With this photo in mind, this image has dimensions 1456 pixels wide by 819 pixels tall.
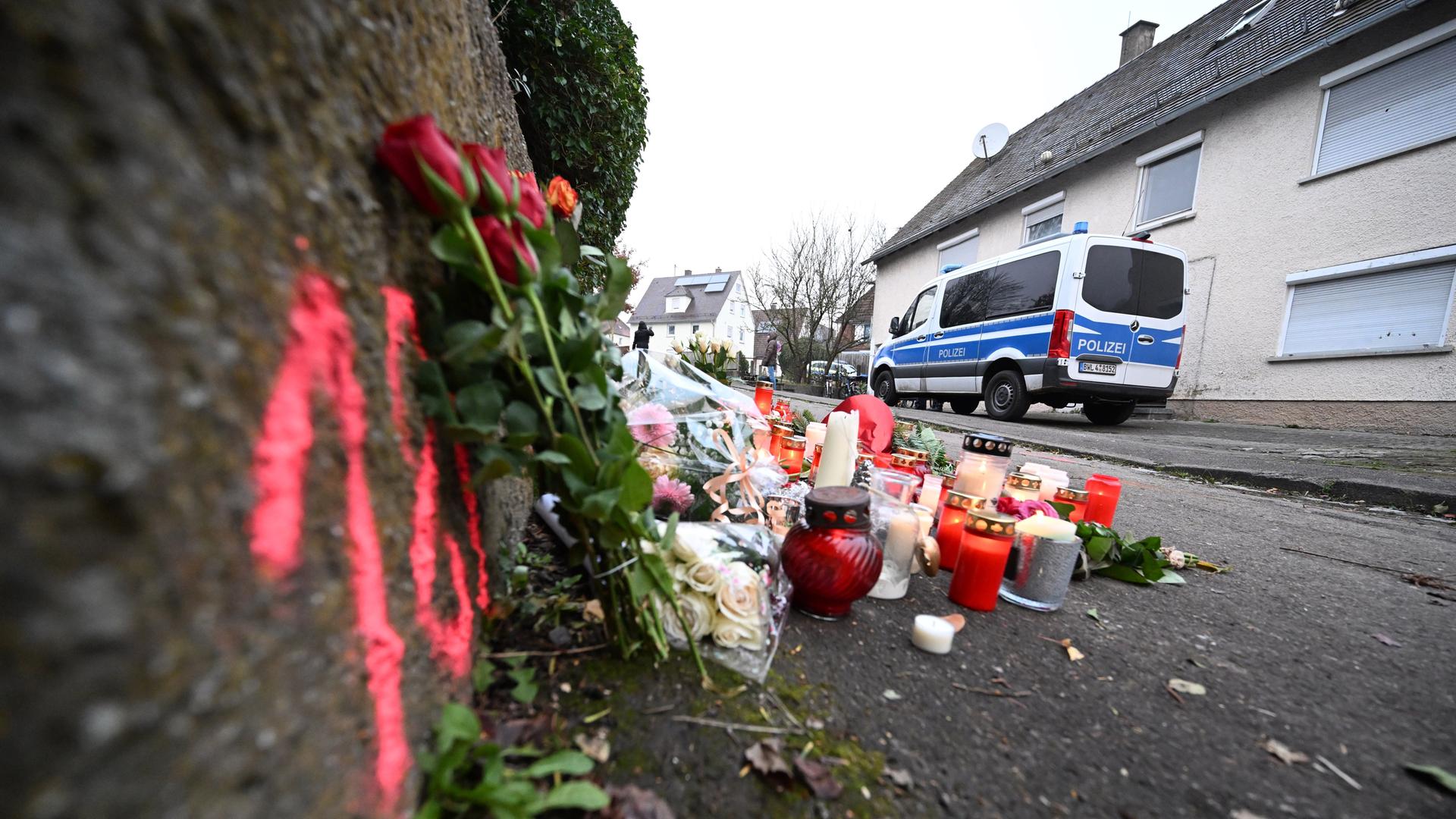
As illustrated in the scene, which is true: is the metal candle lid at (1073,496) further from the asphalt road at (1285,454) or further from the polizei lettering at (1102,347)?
the polizei lettering at (1102,347)

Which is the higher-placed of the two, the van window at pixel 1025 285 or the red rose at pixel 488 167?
the van window at pixel 1025 285

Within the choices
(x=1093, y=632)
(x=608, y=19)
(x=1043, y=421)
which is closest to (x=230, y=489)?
(x=1093, y=632)

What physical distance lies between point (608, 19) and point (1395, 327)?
9031mm

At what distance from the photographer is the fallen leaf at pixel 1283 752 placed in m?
0.82

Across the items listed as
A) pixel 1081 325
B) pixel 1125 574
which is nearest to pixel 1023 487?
pixel 1125 574

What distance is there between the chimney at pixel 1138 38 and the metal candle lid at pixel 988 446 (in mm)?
15237

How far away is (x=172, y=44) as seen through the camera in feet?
1.06

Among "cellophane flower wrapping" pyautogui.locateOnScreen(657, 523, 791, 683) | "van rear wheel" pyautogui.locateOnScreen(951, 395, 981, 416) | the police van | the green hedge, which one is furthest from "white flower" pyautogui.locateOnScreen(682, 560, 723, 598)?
"van rear wheel" pyautogui.locateOnScreen(951, 395, 981, 416)

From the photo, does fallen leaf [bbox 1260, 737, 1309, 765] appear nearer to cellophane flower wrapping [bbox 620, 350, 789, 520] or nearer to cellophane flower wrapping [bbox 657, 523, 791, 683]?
cellophane flower wrapping [bbox 657, 523, 791, 683]

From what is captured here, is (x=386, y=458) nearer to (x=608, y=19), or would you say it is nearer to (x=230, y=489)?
(x=230, y=489)

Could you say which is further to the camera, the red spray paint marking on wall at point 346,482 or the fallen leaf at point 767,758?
the fallen leaf at point 767,758

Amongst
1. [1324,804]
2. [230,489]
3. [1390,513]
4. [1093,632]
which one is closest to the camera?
[230,489]

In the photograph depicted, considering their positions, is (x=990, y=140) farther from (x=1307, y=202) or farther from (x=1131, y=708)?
(x=1131, y=708)

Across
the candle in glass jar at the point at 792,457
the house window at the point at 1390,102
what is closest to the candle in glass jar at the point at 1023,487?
the candle in glass jar at the point at 792,457
